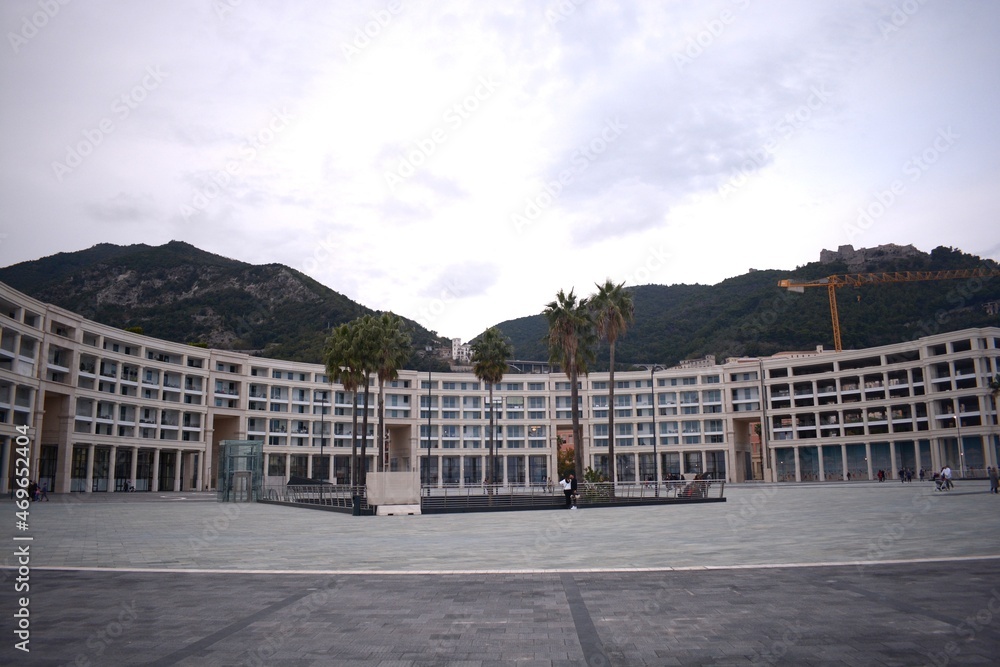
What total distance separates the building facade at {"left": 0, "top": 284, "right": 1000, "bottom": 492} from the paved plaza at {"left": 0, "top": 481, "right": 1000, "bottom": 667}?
53.0 m

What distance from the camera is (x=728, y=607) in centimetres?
816

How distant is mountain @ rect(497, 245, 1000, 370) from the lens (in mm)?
137375

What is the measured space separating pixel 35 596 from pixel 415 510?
23.7 meters

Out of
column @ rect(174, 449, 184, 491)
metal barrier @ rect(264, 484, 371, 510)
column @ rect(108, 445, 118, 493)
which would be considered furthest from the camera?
column @ rect(174, 449, 184, 491)

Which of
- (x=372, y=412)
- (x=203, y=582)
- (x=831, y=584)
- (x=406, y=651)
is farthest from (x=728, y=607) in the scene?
(x=372, y=412)

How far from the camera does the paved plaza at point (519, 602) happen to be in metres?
6.34

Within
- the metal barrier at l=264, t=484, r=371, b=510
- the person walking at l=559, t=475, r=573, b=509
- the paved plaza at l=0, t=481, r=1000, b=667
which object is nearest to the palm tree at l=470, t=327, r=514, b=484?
the metal barrier at l=264, t=484, r=371, b=510

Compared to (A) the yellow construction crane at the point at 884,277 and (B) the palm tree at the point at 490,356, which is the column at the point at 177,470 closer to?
(B) the palm tree at the point at 490,356

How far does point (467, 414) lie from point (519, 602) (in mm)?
104936

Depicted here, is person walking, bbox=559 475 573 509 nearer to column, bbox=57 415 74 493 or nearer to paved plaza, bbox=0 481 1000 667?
paved plaza, bbox=0 481 1000 667

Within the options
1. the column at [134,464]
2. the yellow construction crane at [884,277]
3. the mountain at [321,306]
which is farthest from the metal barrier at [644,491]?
the yellow construction crane at [884,277]

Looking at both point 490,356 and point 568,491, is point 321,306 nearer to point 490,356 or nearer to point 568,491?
point 490,356

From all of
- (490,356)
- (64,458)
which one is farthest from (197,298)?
(490,356)

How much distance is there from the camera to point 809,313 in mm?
145500
